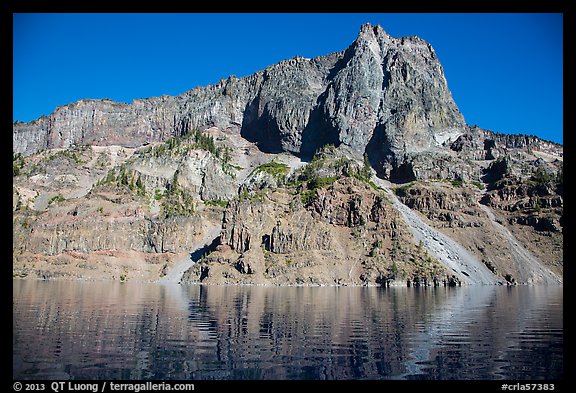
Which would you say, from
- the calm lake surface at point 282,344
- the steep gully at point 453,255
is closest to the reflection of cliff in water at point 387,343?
the calm lake surface at point 282,344

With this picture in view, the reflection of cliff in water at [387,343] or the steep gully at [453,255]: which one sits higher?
the steep gully at [453,255]

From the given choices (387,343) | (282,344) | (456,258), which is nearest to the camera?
(282,344)

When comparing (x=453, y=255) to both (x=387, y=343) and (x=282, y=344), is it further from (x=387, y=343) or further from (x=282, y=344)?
(x=282, y=344)

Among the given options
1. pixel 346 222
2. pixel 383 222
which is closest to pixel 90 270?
pixel 346 222

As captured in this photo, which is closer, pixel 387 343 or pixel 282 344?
pixel 282 344

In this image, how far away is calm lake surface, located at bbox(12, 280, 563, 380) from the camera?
28578mm

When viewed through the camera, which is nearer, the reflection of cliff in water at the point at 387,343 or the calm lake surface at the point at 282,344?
the calm lake surface at the point at 282,344

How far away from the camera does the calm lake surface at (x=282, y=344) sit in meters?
28.6

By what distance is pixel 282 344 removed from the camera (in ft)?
124

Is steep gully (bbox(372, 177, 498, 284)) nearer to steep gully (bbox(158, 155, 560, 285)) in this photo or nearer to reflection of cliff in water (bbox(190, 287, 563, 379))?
steep gully (bbox(158, 155, 560, 285))

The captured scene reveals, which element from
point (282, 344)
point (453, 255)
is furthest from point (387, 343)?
point (453, 255)

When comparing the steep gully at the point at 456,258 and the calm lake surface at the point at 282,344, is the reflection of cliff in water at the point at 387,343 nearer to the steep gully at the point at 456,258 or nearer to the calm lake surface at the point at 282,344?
the calm lake surface at the point at 282,344

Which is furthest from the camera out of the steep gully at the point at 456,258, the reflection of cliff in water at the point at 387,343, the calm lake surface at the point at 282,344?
the steep gully at the point at 456,258
